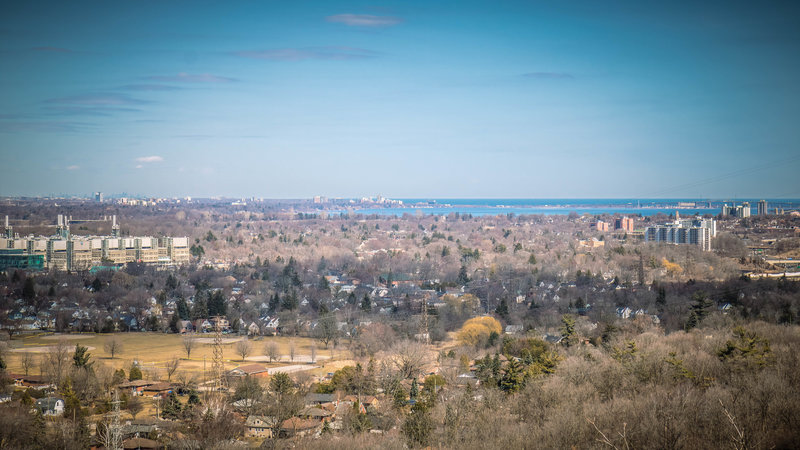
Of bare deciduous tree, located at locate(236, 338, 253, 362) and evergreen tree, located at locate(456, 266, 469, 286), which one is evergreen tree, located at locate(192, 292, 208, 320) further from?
evergreen tree, located at locate(456, 266, 469, 286)

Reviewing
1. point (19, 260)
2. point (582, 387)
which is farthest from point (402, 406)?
point (19, 260)

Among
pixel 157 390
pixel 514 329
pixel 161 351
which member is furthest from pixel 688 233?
pixel 157 390

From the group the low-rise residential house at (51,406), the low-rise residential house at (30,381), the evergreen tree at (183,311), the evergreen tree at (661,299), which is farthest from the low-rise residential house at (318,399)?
the evergreen tree at (183,311)

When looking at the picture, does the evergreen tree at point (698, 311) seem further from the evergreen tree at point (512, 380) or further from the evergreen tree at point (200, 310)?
the evergreen tree at point (200, 310)

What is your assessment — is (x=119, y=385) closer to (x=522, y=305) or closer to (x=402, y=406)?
(x=402, y=406)

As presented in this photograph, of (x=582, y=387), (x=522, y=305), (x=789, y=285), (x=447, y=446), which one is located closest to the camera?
(x=447, y=446)

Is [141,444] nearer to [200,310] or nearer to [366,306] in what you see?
[366,306]
